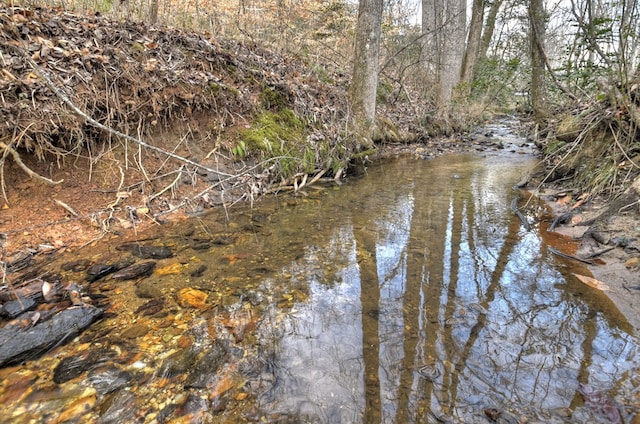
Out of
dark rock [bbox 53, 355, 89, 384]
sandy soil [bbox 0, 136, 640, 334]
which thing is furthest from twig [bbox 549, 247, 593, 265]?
dark rock [bbox 53, 355, 89, 384]

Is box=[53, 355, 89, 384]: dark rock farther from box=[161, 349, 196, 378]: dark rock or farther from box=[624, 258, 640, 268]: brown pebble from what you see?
box=[624, 258, 640, 268]: brown pebble

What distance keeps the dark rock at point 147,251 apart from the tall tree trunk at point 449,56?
10.4 metres

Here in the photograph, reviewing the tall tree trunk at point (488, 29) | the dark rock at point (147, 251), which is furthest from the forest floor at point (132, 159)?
the tall tree trunk at point (488, 29)

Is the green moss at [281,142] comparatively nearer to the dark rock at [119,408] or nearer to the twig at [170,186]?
the twig at [170,186]

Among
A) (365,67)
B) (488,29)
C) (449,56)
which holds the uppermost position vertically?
(488,29)

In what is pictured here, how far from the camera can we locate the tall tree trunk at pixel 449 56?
1183 centimetres

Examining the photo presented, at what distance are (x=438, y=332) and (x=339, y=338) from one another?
718mm

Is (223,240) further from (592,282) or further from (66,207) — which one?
(592,282)

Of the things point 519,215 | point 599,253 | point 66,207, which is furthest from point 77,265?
point 519,215

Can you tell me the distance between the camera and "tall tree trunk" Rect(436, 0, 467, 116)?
11828 millimetres

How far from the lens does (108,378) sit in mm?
2156

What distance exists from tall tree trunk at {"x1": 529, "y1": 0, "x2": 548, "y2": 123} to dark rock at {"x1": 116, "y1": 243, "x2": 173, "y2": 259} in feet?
28.9

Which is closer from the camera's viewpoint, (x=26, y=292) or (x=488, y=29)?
(x=26, y=292)

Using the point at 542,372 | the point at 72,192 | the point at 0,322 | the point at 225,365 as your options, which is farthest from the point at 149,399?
the point at 72,192
